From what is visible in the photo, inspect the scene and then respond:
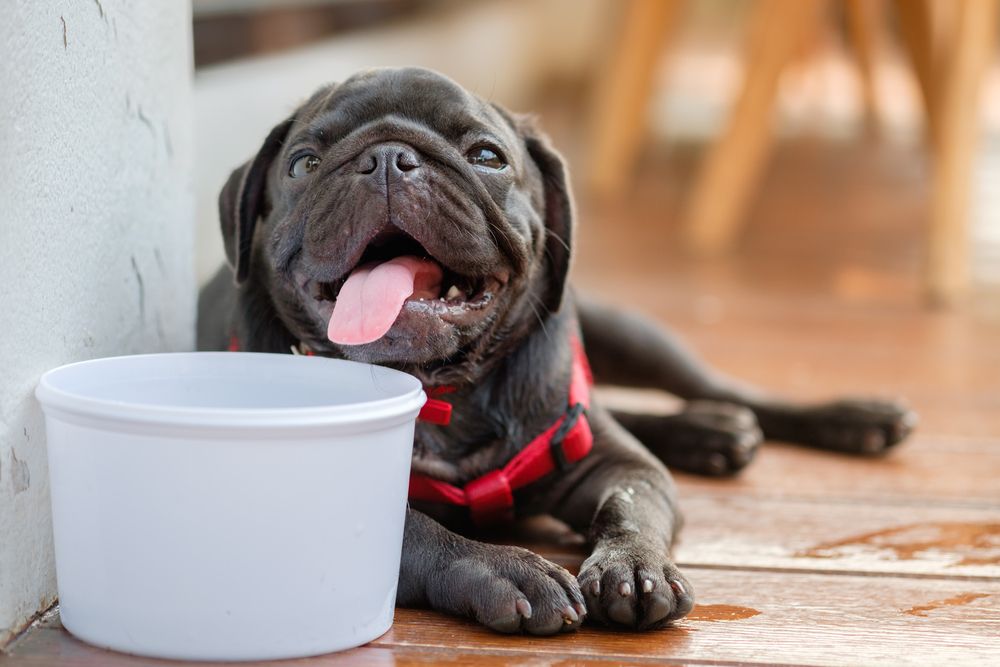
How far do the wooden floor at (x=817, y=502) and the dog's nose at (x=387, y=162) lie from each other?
1.88ft

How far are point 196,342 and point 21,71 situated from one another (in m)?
0.81

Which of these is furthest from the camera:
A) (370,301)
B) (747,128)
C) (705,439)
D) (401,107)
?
(747,128)

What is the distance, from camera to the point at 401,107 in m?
1.80

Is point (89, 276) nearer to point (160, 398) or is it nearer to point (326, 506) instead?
point (160, 398)

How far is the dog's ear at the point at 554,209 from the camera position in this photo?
6.60ft

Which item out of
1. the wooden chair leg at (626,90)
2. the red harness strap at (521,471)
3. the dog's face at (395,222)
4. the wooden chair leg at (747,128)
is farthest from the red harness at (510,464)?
the wooden chair leg at (626,90)

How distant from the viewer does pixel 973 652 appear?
158 cm

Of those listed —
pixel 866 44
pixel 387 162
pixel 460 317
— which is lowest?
pixel 866 44

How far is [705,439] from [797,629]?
32.0 inches

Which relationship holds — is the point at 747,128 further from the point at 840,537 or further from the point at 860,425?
the point at 840,537

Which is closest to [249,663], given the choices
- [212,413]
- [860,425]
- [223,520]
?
[223,520]

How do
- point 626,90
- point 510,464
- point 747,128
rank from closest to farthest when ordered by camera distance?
A: point 510,464, point 747,128, point 626,90

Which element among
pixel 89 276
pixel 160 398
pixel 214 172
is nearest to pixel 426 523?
pixel 160 398

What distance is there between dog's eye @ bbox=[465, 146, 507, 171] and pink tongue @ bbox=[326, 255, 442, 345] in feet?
0.58
